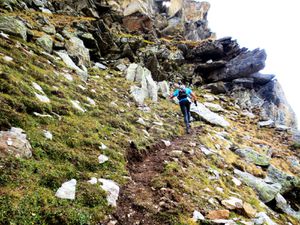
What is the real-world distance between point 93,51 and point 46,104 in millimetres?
15867

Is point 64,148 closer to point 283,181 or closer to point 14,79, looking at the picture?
point 14,79

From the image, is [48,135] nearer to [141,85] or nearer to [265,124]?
[141,85]

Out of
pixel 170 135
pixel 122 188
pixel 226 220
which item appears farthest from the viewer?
pixel 170 135

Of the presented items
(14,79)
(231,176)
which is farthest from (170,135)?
(14,79)

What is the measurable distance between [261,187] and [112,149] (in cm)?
660

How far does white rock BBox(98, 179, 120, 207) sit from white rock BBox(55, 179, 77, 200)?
0.83 metres

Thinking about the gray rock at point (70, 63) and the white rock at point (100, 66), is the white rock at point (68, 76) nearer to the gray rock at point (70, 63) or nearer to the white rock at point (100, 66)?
the gray rock at point (70, 63)

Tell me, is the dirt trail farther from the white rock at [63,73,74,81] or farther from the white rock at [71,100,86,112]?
the white rock at [63,73,74,81]

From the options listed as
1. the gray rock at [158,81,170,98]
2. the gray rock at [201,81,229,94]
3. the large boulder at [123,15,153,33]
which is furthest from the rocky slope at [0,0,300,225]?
the large boulder at [123,15,153,33]

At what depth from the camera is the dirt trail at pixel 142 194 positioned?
6099 mm

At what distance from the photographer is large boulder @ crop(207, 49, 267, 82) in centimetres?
3522

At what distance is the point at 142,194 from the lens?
23.4ft

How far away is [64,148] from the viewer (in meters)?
7.26

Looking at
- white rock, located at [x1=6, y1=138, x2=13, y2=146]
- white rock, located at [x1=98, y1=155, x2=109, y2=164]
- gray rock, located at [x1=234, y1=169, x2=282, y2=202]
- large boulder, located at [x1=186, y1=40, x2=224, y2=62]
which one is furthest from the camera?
large boulder, located at [x1=186, y1=40, x2=224, y2=62]
